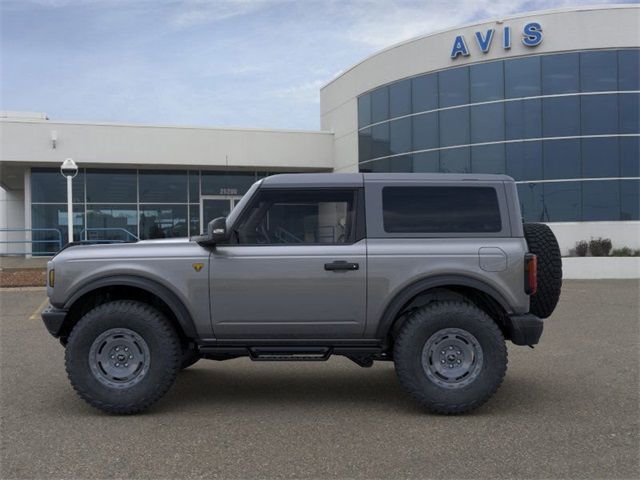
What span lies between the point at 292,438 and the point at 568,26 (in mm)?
19845

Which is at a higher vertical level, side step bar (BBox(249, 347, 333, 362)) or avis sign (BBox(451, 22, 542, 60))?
avis sign (BBox(451, 22, 542, 60))

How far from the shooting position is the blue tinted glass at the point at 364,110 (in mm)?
24969

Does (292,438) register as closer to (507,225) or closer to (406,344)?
(406,344)

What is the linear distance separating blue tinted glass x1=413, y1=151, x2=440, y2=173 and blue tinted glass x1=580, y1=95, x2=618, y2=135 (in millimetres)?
4956

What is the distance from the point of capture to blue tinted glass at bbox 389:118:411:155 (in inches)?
919

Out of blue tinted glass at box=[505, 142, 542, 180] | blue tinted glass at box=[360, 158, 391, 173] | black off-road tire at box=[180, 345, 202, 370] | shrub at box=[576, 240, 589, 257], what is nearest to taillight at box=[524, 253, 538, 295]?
black off-road tire at box=[180, 345, 202, 370]

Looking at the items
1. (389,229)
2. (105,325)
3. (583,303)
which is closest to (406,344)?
(389,229)

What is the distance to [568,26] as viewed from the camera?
20359 millimetres

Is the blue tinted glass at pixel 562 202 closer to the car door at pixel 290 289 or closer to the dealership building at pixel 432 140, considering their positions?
the dealership building at pixel 432 140

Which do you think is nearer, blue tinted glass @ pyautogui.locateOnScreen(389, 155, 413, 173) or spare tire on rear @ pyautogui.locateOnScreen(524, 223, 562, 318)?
spare tire on rear @ pyautogui.locateOnScreen(524, 223, 562, 318)

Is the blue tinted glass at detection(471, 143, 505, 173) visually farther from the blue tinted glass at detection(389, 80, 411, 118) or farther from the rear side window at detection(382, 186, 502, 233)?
the rear side window at detection(382, 186, 502, 233)

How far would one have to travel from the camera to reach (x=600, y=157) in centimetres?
2008

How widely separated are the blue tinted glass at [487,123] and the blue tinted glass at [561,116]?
142 cm

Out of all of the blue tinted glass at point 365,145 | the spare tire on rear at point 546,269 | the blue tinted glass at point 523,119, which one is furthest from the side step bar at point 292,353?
the blue tinted glass at point 365,145
